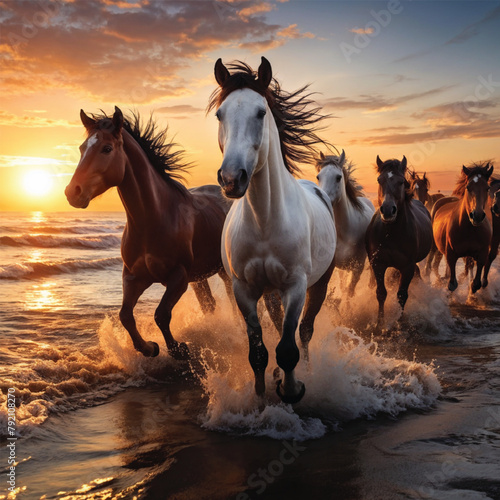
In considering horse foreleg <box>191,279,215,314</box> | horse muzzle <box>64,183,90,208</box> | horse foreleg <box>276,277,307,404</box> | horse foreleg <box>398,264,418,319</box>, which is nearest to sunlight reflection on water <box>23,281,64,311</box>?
horse foreleg <box>191,279,215,314</box>

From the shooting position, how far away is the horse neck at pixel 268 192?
369 cm

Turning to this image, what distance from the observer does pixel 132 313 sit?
518 centimetres

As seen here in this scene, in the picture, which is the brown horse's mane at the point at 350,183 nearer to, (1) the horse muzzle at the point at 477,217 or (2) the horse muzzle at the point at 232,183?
(1) the horse muzzle at the point at 477,217

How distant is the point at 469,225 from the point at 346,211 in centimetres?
281

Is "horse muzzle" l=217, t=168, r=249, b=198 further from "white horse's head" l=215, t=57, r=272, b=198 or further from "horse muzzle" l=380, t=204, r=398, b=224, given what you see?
"horse muzzle" l=380, t=204, r=398, b=224

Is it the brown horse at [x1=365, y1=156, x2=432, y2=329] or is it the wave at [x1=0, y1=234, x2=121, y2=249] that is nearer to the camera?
the brown horse at [x1=365, y1=156, x2=432, y2=329]

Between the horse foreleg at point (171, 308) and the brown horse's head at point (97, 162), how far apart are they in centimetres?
110

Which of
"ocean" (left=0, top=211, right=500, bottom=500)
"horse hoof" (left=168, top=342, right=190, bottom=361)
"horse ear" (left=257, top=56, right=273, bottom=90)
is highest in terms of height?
"horse ear" (left=257, top=56, right=273, bottom=90)

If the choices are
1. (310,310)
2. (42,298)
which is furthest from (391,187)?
(42,298)

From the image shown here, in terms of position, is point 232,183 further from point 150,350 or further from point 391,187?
point 391,187

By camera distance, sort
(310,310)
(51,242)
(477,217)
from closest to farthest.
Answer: (310,310), (477,217), (51,242)

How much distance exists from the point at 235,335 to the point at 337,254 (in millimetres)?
2230

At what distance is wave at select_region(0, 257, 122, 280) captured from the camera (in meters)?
15.1

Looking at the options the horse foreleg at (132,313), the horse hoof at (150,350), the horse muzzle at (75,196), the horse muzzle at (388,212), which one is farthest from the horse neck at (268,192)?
the horse muzzle at (388,212)
